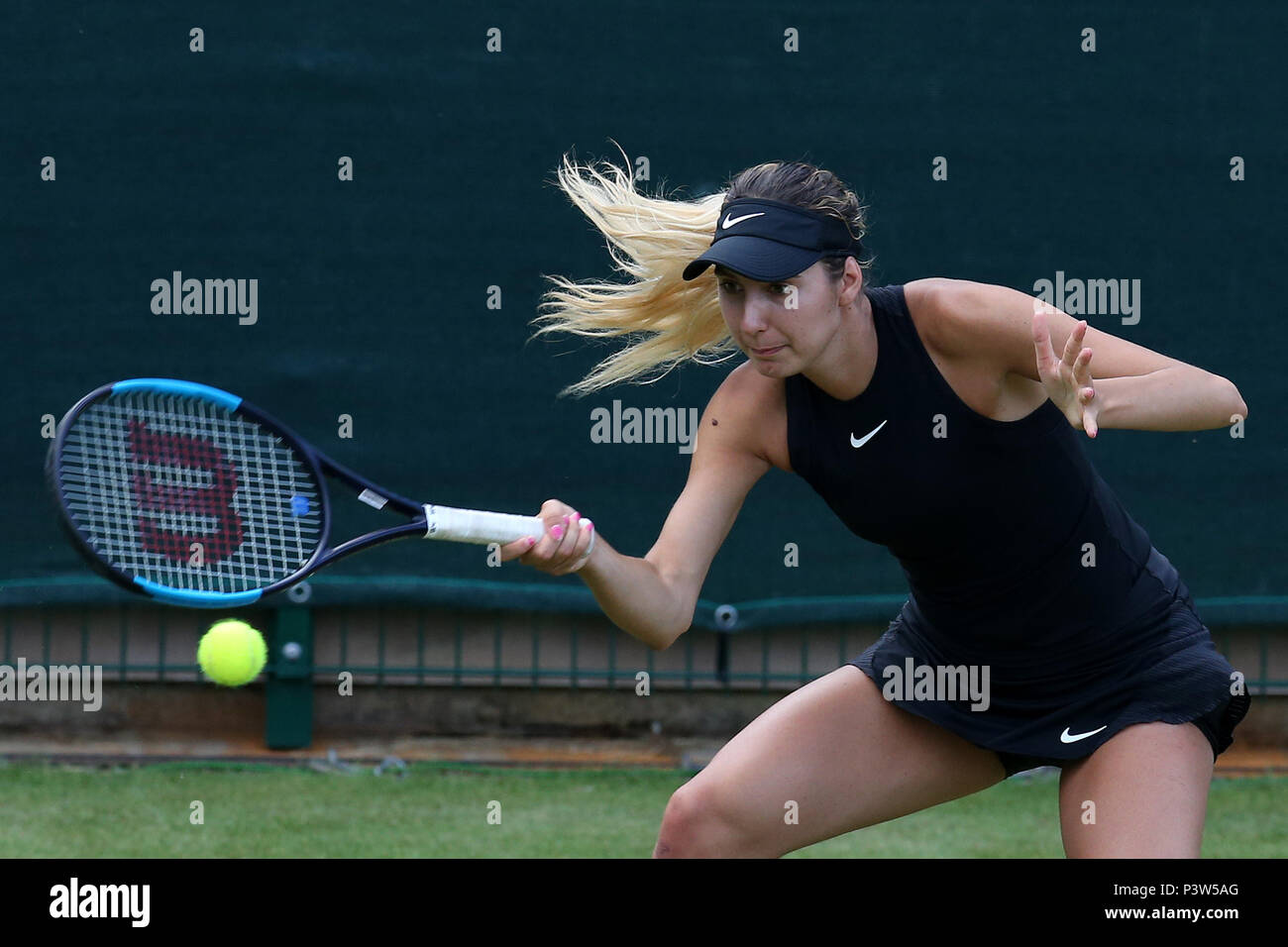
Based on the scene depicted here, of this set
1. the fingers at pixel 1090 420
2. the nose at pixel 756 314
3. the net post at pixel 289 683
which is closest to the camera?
the fingers at pixel 1090 420

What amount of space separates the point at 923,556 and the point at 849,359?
35cm

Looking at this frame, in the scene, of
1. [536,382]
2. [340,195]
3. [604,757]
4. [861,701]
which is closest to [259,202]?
[340,195]

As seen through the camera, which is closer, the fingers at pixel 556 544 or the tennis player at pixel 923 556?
the fingers at pixel 556 544

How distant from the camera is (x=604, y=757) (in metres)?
5.30

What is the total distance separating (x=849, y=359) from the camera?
2.77 meters

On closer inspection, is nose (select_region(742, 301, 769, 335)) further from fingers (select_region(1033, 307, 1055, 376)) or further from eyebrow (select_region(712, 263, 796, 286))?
fingers (select_region(1033, 307, 1055, 376))

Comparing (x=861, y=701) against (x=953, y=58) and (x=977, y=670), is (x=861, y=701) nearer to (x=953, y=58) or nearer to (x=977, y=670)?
(x=977, y=670)

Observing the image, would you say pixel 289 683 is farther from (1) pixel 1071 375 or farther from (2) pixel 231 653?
(1) pixel 1071 375

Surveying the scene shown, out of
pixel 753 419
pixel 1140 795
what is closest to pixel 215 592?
pixel 753 419

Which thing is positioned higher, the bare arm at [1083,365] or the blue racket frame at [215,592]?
the bare arm at [1083,365]

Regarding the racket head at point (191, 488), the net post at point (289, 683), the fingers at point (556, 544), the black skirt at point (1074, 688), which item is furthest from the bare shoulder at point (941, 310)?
the net post at point (289, 683)

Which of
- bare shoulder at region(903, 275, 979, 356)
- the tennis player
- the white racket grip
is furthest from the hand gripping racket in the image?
bare shoulder at region(903, 275, 979, 356)

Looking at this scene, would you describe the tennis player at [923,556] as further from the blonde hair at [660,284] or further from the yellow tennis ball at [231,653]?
the yellow tennis ball at [231,653]

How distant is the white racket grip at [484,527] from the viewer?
2.53 metres
